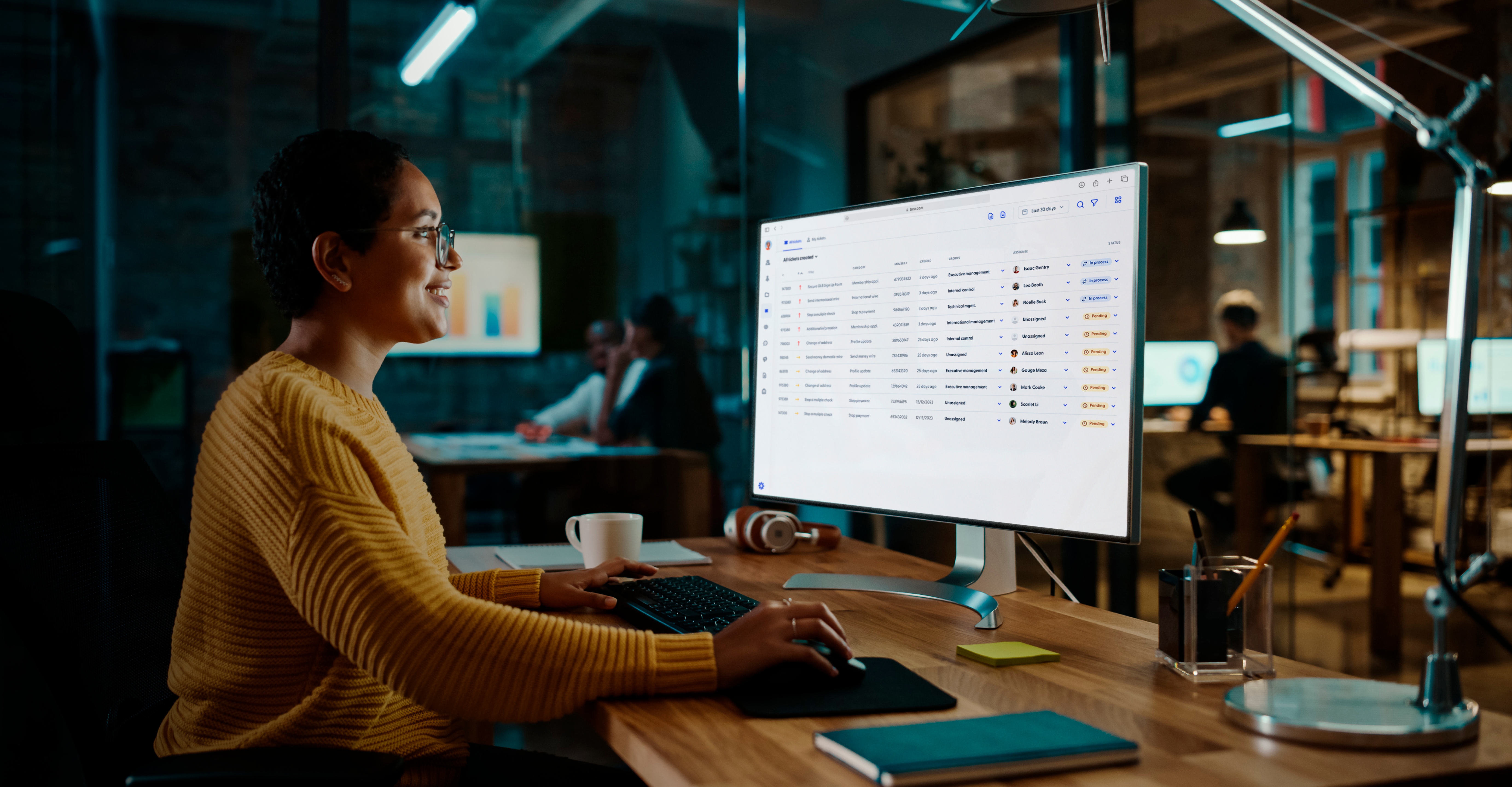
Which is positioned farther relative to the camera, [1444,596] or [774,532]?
[774,532]

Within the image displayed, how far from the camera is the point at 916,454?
4.17 ft

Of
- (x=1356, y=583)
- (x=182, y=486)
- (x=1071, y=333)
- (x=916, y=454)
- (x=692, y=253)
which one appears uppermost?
(x=692, y=253)

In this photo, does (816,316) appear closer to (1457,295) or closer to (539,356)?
(1457,295)

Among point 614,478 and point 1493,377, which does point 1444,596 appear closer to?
point 614,478

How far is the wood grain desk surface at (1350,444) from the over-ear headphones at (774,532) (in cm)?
256

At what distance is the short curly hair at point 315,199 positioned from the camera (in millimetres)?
1112

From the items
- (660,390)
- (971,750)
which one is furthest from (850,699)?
(660,390)

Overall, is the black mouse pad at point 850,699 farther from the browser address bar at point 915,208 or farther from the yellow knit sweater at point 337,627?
the browser address bar at point 915,208

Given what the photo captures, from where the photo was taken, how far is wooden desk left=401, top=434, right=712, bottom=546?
3.00m

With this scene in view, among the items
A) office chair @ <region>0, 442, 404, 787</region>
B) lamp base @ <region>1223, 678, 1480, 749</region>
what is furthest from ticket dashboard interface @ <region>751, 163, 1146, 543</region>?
office chair @ <region>0, 442, 404, 787</region>

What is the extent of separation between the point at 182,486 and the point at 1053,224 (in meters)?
2.61

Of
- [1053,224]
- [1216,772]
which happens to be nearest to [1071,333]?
[1053,224]

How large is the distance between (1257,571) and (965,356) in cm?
40

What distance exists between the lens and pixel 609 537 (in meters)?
1.50
